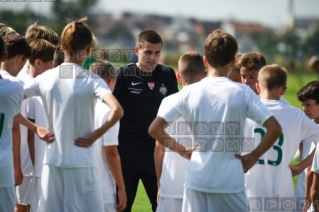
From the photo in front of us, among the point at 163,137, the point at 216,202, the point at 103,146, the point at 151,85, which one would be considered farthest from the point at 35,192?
the point at 216,202

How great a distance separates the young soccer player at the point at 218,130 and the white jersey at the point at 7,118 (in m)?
1.17

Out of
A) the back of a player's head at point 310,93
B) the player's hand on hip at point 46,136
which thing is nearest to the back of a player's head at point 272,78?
the back of a player's head at point 310,93

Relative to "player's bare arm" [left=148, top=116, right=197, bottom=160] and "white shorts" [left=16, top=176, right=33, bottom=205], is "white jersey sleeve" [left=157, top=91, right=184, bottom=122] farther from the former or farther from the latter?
"white shorts" [left=16, top=176, right=33, bottom=205]

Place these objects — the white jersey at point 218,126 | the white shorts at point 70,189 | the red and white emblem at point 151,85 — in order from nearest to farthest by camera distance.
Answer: the white jersey at point 218,126 < the white shorts at point 70,189 < the red and white emblem at point 151,85

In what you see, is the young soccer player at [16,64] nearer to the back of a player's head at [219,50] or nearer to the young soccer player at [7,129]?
the young soccer player at [7,129]

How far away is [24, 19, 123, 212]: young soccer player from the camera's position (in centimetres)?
577

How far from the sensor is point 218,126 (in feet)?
18.5

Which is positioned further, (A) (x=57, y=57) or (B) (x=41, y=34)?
(B) (x=41, y=34)

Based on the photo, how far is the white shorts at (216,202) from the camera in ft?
18.4

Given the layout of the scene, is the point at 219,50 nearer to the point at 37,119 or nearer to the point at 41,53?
the point at 37,119

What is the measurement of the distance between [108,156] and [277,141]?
1584mm

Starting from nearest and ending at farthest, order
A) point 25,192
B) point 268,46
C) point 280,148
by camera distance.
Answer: point 280,148, point 25,192, point 268,46

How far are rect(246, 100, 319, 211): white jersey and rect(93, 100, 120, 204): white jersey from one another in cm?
132

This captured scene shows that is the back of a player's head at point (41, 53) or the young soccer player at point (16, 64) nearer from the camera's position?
the young soccer player at point (16, 64)
